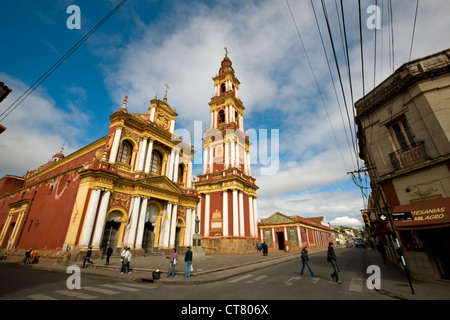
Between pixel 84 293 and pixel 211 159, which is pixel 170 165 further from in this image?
pixel 84 293

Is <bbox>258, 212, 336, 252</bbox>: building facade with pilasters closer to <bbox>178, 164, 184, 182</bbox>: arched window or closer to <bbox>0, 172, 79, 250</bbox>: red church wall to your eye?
<bbox>178, 164, 184, 182</bbox>: arched window

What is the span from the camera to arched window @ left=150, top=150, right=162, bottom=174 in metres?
22.2

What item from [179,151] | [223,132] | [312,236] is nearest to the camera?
[179,151]

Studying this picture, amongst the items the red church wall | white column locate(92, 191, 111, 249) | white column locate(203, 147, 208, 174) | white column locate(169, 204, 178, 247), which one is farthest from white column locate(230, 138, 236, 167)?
the red church wall

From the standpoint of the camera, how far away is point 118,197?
16.9 m

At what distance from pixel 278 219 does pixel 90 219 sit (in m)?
30.0

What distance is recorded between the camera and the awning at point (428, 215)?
21.4ft

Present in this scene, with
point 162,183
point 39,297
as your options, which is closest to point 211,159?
point 162,183

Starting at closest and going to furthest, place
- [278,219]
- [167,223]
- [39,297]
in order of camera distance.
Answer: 1. [39,297]
2. [167,223]
3. [278,219]

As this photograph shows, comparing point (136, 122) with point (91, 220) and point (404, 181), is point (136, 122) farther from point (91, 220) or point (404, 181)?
point (404, 181)

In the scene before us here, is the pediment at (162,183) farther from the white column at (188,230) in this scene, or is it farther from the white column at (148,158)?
the white column at (188,230)
